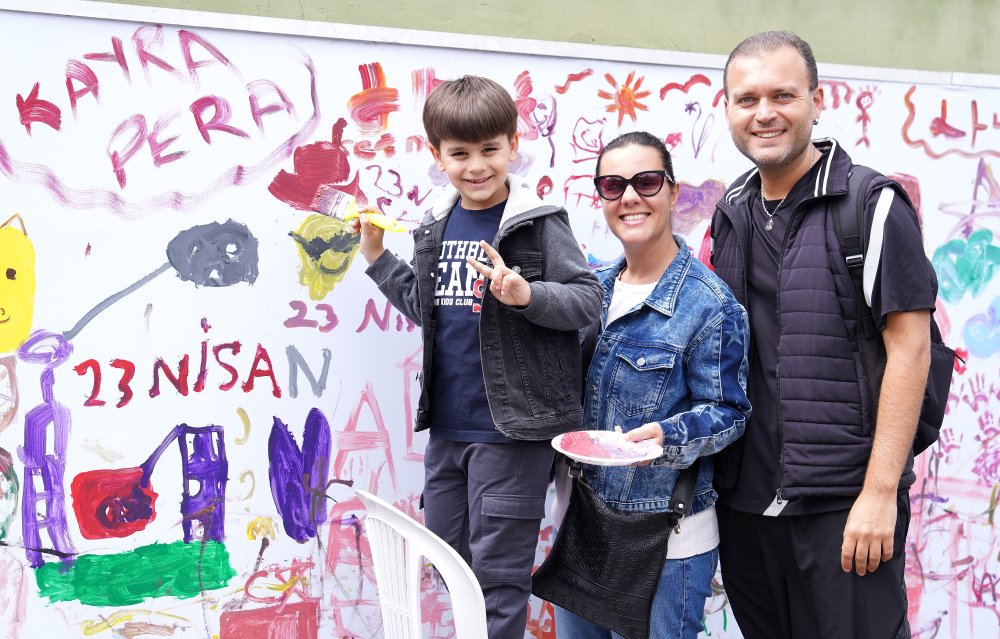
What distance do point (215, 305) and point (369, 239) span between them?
1.75 feet

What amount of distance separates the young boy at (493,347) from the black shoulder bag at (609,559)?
0.08 meters

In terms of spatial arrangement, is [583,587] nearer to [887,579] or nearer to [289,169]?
[887,579]

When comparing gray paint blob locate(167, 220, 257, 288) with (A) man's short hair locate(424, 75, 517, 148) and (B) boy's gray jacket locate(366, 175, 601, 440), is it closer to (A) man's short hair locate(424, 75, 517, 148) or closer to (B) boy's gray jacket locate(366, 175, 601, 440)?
(B) boy's gray jacket locate(366, 175, 601, 440)

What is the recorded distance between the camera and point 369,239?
2416 millimetres

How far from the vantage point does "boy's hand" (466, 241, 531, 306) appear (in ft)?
6.60

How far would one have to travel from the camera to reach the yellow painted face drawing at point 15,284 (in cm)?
237

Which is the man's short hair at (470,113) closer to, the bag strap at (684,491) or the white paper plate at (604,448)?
the white paper plate at (604,448)

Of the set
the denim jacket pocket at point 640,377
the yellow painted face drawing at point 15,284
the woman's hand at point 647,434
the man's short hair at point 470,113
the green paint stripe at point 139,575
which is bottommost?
the green paint stripe at point 139,575

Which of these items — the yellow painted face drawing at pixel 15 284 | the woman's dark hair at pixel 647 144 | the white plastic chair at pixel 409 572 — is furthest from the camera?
the yellow painted face drawing at pixel 15 284

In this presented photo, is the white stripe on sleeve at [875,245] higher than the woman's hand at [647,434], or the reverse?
the white stripe on sleeve at [875,245]

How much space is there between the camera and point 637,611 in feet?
6.83

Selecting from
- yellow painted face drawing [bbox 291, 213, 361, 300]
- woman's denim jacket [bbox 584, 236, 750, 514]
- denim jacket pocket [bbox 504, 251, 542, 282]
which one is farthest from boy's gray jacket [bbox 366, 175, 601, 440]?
yellow painted face drawing [bbox 291, 213, 361, 300]

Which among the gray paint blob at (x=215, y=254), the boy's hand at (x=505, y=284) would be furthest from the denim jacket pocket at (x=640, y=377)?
the gray paint blob at (x=215, y=254)

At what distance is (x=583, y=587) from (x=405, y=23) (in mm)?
1768
